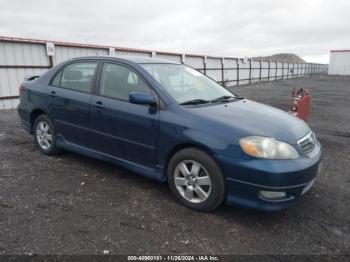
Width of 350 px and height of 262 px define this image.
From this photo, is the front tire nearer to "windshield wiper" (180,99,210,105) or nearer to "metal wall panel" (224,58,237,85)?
"windshield wiper" (180,99,210,105)

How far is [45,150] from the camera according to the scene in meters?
5.09

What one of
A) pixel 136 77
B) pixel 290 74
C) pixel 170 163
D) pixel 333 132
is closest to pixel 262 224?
pixel 170 163

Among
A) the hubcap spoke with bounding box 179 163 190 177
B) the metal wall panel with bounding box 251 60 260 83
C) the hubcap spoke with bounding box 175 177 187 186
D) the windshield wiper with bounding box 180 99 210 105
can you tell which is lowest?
the metal wall panel with bounding box 251 60 260 83

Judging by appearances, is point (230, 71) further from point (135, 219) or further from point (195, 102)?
point (135, 219)

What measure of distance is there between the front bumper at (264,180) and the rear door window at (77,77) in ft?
7.45

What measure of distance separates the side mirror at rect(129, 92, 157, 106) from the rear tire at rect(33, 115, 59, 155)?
1936 mm

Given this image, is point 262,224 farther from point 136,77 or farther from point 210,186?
point 136,77

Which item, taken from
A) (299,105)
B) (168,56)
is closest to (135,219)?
(299,105)

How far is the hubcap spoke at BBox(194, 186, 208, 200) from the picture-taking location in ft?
10.9

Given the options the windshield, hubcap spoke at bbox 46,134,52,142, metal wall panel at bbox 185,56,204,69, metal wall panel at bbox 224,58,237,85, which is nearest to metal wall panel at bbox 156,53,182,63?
metal wall panel at bbox 185,56,204,69

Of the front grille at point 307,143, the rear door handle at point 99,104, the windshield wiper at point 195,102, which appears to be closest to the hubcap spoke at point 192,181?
the windshield wiper at point 195,102

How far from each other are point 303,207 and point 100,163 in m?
2.89

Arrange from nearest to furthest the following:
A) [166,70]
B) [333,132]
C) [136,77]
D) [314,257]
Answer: [314,257]
[136,77]
[166,70]
[333,132]

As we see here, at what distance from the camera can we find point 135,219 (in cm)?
323
